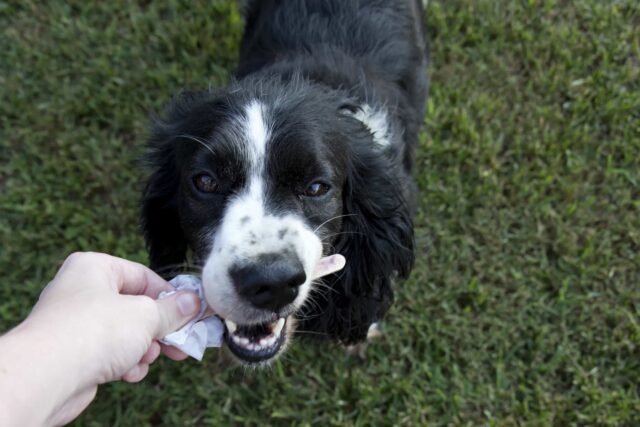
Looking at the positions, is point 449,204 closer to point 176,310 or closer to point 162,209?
point 162,209

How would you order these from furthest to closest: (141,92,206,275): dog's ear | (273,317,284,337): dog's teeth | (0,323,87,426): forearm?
(141,92,206,275): dog's ear
(273,317,284,337): dog's teeth
(0,323,87,426): forearm

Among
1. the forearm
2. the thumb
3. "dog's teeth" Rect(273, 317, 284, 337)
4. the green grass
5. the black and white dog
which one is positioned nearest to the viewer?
the forearm

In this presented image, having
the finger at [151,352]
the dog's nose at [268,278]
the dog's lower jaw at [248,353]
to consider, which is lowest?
the dog's lower jaw at [248,353]

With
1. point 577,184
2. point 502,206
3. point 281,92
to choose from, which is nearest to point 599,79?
point 577,184

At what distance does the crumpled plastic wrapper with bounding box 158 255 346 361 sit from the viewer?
7.30ft

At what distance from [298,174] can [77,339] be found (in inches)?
42.0

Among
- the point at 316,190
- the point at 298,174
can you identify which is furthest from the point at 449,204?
the point at 298,174

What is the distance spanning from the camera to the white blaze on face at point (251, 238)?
221cm

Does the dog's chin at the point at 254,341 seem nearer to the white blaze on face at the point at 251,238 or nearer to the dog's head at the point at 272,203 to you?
the dog's head at the point at 272,203

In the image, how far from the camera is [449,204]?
4180 mm

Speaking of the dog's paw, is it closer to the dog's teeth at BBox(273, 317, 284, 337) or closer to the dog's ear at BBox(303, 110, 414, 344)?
the dog's ear at BBox(303, 110, 414, 344)

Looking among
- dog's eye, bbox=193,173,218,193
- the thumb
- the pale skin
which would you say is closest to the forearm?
the pale skin

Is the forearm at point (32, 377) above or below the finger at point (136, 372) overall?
above

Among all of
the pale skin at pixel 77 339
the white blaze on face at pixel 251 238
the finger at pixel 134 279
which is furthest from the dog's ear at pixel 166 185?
the pale skin at pixel 77 339
